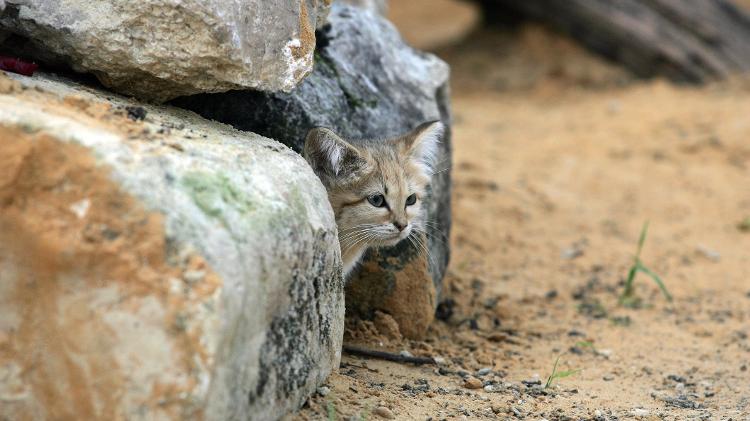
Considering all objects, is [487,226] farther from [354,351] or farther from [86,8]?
[86,8]

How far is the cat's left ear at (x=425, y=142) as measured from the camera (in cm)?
436

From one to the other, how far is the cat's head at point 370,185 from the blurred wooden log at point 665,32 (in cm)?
620

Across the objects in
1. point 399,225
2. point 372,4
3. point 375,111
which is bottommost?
point 399,225

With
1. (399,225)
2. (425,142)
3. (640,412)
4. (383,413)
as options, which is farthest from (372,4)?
(383,413)

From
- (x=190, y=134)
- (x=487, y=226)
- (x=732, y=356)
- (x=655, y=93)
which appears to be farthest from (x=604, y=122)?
(x=190, y=134)

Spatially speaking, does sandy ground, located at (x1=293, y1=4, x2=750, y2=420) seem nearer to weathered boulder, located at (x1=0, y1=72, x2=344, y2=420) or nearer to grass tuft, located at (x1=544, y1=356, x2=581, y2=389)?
grass tuft, located at (x1=544, y1=356, x2=581, y2=389)

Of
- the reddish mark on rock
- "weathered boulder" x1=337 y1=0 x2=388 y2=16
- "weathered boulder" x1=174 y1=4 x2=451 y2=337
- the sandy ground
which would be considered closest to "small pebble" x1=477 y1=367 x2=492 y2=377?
the sandy ground

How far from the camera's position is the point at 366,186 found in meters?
4.20

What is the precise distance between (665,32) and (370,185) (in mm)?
6773

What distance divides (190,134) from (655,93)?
7.88 metres

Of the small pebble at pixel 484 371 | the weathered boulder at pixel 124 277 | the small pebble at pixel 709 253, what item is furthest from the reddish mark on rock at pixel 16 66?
the small pebble at pixel 709 253

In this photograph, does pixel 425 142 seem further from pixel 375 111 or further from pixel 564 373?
pixel 564 373

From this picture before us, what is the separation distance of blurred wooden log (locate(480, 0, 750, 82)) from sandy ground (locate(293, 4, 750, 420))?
10.8 inches

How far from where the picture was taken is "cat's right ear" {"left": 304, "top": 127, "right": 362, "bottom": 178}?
153 inches
